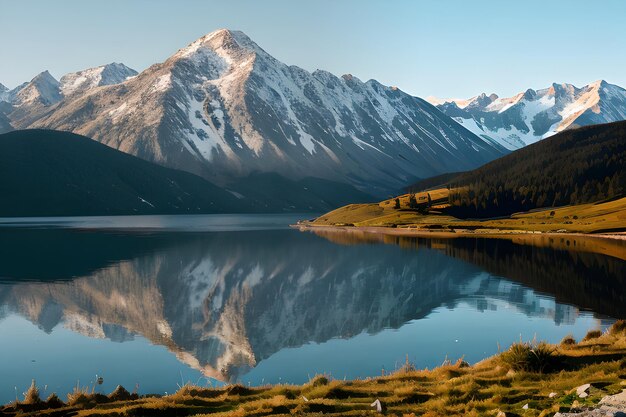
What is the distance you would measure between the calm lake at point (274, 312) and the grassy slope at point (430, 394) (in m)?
7.90

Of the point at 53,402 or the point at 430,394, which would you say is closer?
the point at 430,394

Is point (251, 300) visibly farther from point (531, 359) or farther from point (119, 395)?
point (531, 359)

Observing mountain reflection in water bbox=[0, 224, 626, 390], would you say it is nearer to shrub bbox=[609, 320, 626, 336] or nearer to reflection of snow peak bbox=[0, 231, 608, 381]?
reflection of snow peak bbox=[0, 231, 608, 381]

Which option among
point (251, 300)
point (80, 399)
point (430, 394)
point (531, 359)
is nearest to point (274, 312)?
point (251, 300)

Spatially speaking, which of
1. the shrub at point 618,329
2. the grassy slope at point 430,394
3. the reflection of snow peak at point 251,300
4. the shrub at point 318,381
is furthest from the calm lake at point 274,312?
the shrub at point 318,381

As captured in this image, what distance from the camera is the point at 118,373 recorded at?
41.4 meters

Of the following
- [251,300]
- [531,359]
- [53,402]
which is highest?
[531,359]

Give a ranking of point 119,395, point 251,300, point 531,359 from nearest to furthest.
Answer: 1. point 531,359
2. point 119,395
3. point 251,300

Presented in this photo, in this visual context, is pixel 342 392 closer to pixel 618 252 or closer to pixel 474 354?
pixel 474 354

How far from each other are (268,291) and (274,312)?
1544 centimetres

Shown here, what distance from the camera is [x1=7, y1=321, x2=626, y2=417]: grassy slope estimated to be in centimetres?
2184

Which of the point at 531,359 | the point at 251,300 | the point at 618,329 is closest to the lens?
the point at 531,359

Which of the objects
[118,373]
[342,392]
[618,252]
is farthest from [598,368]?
[618,252]

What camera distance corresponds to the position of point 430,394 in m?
24.4
